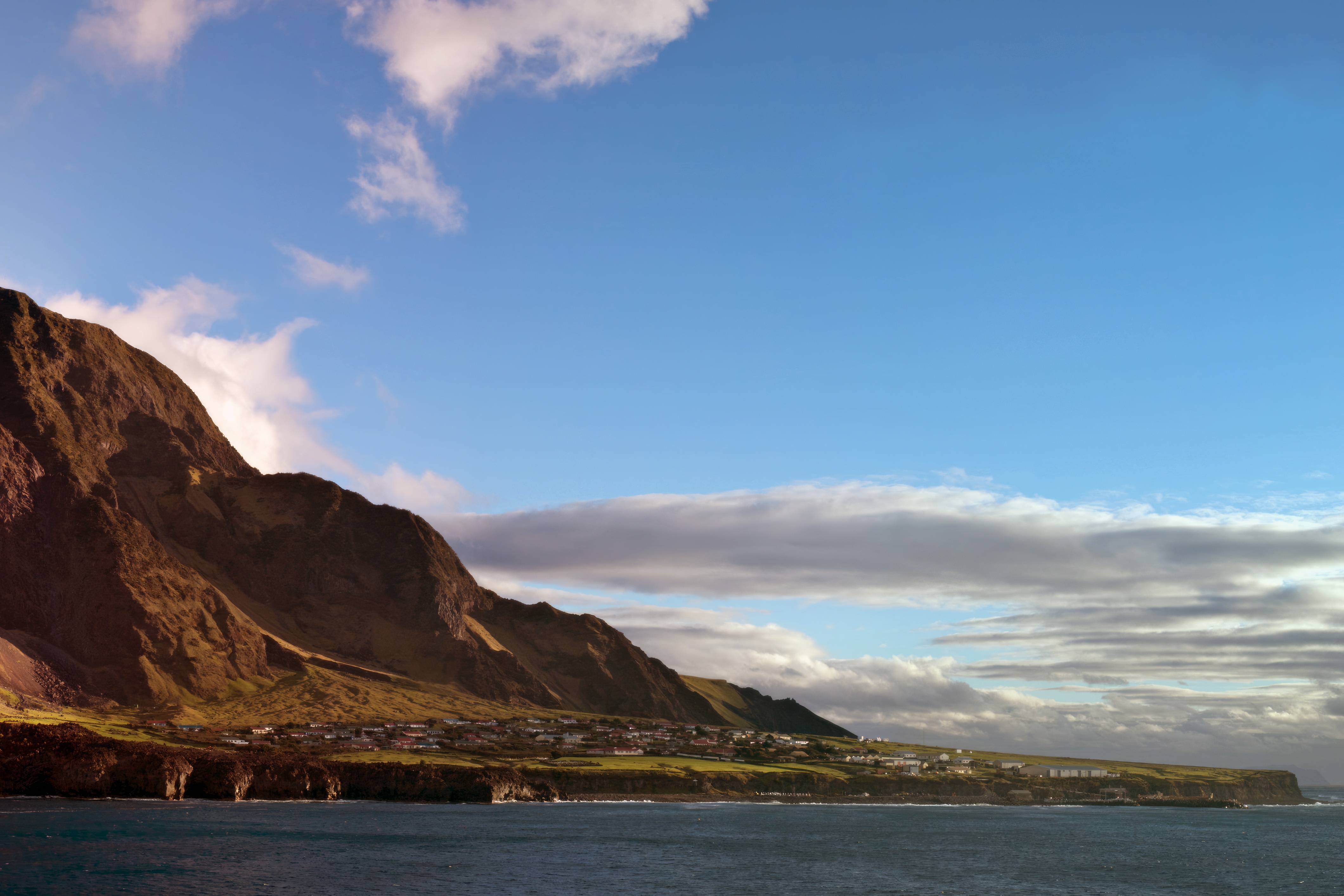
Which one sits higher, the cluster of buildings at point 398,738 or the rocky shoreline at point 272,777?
the cluster of buildings at point 398,738

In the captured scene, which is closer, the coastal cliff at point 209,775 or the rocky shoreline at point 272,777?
the coastal cliff at point 209,775

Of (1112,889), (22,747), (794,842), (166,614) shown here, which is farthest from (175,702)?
(1112,889)

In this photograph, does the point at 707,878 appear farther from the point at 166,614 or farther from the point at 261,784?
the point at 166,614

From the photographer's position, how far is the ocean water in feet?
244

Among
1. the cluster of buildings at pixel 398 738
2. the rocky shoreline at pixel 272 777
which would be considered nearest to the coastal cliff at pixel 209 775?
the rocky shoreline at pixel 272 777

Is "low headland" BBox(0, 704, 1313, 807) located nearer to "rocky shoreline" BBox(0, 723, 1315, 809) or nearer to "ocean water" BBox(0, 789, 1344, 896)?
"rocky shoreline" BBox(0, 723, 1315, 809)

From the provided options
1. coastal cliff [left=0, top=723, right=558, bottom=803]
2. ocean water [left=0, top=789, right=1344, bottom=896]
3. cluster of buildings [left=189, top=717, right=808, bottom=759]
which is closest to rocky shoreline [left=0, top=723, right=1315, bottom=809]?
coastal cliff [left=0, top=723, right=558, bottom=803]

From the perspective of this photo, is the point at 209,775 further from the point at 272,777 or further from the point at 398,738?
the point at 398,738

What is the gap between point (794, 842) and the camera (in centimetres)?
11462

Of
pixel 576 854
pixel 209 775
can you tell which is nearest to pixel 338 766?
pixel 209 775

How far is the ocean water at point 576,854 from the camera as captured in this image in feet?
244

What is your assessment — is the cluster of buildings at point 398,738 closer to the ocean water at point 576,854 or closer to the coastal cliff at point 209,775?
the coastal cliff at point 209,775

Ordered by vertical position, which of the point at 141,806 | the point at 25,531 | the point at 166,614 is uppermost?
the point at 25,531

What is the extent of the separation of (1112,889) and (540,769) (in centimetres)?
9545
